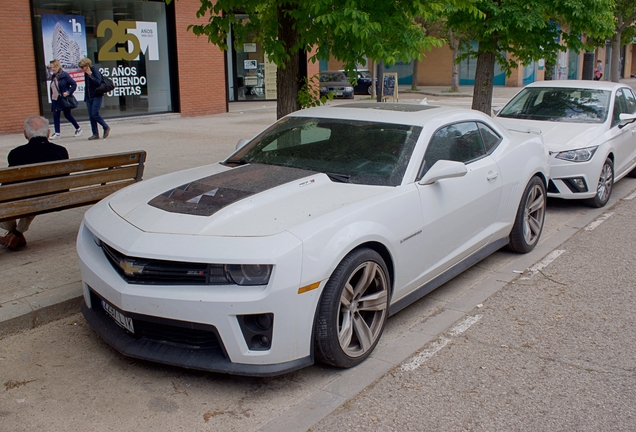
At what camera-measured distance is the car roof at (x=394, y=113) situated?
17.8 feet

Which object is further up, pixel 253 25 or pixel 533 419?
pixel 253 25

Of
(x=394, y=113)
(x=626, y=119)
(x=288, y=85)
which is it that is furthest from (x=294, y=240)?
(x=626, y=119)

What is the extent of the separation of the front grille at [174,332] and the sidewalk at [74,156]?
4.66 feet

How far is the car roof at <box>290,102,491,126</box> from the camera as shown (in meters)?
5.43

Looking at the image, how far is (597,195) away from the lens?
8.71m

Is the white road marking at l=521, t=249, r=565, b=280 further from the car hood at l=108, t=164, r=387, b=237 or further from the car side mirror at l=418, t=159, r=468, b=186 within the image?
the car hood at l=108, t=164, r=387, b=237

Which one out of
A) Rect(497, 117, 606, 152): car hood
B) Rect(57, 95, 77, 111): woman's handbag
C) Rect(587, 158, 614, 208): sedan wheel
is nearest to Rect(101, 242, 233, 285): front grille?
Rect(497, 117, 606, 152): car hood

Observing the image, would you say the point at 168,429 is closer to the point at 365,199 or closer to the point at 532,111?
the point at 365,199

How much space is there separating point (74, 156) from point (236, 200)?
30.2 feet

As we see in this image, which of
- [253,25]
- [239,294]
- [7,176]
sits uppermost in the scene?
[253,25]

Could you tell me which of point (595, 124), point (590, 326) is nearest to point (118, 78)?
point (595, 124)

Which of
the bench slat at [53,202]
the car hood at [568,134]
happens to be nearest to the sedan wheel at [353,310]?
the bench slat at [53,202]

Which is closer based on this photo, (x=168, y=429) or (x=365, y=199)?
(x=168, y=429)

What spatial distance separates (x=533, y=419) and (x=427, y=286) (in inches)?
62.3
